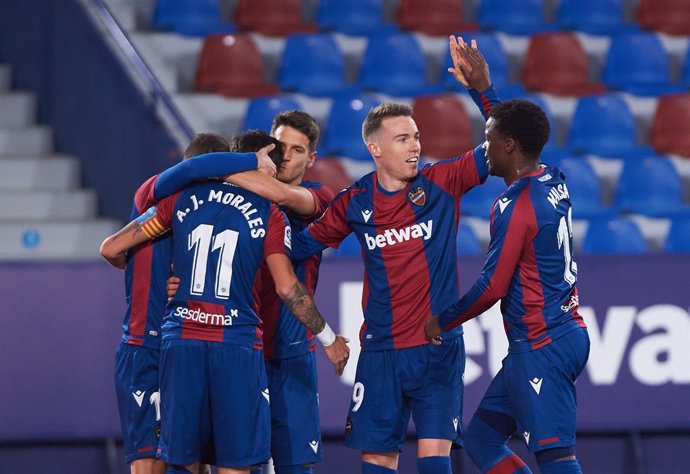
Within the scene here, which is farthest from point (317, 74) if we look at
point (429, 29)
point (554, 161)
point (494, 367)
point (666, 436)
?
point (666, 436)

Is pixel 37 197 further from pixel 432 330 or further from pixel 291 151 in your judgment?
pixel 432 330

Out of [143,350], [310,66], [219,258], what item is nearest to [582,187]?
[310,66]

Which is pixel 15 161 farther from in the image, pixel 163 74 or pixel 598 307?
pixel 598 307

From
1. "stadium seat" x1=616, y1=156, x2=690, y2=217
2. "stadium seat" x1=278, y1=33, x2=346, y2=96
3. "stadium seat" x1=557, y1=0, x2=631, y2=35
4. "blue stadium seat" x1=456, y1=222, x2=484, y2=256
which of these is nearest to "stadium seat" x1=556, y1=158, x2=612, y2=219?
"stadium seat" x1=616, y1=156, x2=690, y2=217

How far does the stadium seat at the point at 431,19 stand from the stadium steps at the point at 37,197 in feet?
10.3

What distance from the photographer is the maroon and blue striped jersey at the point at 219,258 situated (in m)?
5.01

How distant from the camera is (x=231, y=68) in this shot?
9367 mm

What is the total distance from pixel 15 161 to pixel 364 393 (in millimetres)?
4350

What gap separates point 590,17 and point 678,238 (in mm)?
2631

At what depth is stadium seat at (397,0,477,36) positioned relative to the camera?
10.1 m

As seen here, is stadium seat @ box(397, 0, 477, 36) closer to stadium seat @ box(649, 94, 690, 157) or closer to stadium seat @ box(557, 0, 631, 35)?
stadium seat @ box(557, 0, 631, 35)

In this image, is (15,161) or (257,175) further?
(15,161)

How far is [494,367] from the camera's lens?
688 cm

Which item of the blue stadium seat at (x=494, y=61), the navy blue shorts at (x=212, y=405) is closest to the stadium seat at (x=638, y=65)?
the blue stadium seat at (x=494, y=61)
